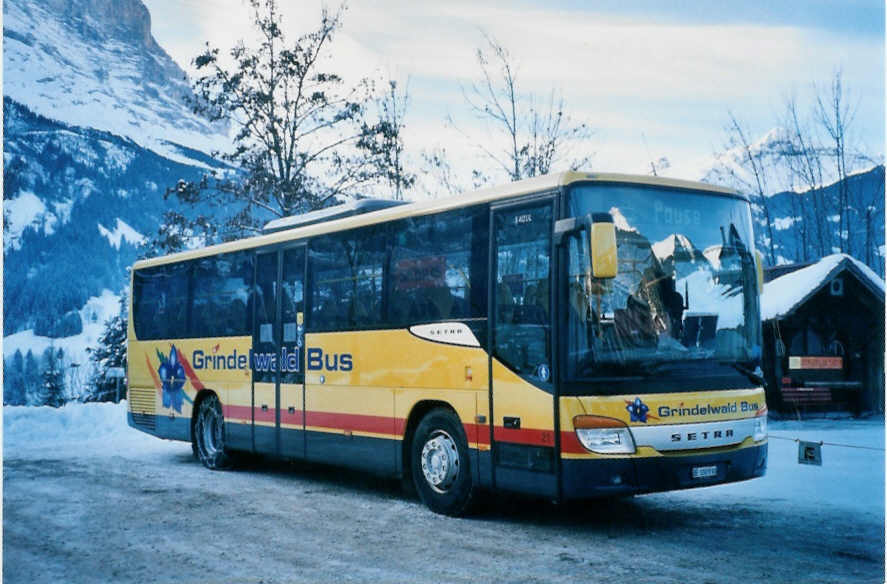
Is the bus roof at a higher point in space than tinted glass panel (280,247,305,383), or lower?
higher

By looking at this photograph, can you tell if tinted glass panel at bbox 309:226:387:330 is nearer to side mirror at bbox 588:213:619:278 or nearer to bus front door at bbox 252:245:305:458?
bus front door at bbox 252:245:305:458

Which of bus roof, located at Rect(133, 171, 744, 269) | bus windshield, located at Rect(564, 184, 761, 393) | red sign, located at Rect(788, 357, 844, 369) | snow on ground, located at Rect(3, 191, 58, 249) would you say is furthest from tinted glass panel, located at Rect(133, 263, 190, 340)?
snow on ground, located at Rect(3, 191, 58, 249)

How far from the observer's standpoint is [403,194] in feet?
102

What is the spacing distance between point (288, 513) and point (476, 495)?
197cm

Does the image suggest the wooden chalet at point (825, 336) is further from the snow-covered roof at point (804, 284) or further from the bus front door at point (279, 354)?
the bus front door at point (279, 354)

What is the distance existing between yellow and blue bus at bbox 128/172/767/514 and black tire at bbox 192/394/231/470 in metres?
2.12

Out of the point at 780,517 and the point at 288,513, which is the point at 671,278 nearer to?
the point at 780,517

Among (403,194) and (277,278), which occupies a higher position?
(403,194)

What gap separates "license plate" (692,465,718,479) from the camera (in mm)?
8768

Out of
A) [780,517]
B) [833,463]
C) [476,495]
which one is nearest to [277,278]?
[476,495]

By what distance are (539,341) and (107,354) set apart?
137ft

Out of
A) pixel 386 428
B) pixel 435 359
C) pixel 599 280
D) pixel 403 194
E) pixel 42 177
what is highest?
pixel 42 177

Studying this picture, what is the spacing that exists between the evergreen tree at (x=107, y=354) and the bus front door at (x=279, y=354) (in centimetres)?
3188

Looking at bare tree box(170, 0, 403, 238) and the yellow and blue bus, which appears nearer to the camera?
the yellow and blue bus
